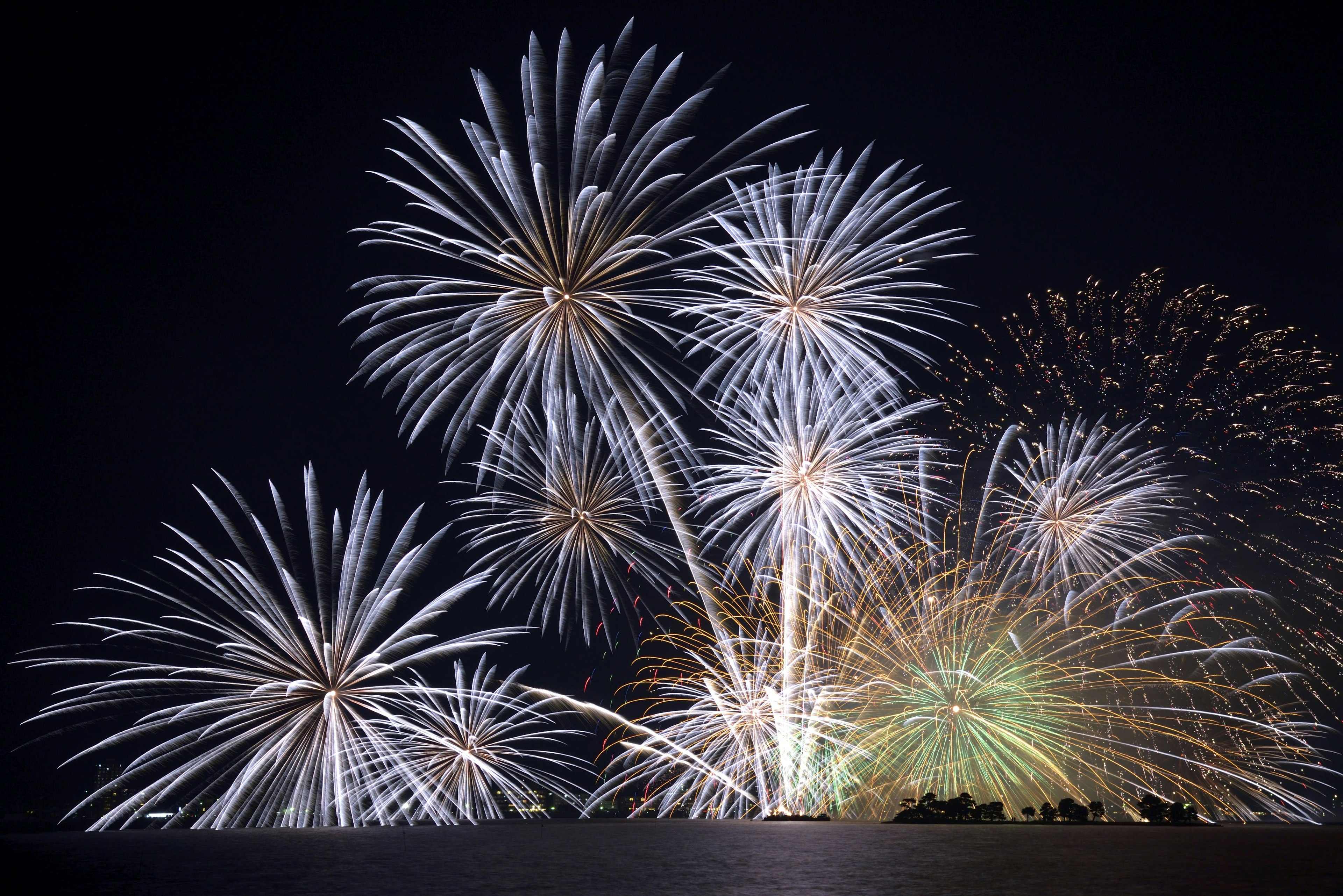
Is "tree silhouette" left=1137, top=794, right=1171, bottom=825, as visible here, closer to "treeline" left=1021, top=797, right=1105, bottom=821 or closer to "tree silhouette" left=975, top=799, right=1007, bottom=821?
"treeline" left=1021, top=797, right=1105, bottom=821

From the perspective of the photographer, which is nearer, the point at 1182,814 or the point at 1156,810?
the point at 1182,814

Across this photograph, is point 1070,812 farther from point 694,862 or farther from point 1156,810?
point 694,862

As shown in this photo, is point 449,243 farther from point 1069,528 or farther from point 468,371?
point 1069,528

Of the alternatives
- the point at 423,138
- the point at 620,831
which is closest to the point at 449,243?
the point at 423,138

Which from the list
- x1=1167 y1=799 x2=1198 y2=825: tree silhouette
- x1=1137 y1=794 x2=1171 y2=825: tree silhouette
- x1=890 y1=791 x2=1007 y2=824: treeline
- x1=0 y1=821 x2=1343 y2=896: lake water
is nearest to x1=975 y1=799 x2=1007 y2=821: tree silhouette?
x1=890 y1=791 x2=1007 y2=824: treeline

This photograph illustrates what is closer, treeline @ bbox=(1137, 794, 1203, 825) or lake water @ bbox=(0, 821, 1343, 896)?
lake water @ bbox=(0, 821, 1343, 896)

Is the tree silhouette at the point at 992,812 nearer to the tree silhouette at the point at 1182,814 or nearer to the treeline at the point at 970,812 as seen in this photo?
the treeline at the point at 970,812

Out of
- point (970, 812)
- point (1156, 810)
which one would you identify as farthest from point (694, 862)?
point (1156, 810)

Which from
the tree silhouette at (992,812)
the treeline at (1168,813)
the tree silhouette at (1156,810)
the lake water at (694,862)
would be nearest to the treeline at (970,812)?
the tree silhouette at (992,812)
